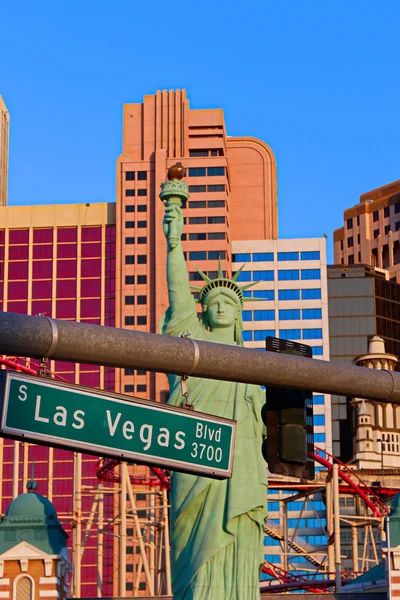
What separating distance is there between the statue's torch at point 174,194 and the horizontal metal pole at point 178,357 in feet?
68.0

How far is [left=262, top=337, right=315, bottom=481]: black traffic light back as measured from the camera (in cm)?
1052

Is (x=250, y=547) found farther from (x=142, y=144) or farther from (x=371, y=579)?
(x=142, y=144)

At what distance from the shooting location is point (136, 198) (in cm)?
11262

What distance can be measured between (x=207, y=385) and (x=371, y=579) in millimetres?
15835

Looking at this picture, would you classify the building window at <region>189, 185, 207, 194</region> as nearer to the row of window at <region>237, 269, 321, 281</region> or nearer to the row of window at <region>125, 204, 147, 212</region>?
the row of window at <region>125, 204, 147, 212</region>

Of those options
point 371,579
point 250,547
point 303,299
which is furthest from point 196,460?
point 303,299

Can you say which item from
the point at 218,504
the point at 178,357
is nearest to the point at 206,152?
the point at 218,504

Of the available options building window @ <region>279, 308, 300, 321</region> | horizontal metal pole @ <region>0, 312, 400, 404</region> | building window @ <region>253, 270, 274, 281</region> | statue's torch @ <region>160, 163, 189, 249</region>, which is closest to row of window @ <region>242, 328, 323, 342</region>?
building window @ <region>279, 308, 300, 321</region>

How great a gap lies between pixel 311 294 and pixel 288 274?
2.81m

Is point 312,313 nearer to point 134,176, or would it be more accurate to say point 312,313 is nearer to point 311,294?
point 311,294

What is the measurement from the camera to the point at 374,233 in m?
137

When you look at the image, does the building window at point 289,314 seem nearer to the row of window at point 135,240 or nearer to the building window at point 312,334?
the building window at point 312,334

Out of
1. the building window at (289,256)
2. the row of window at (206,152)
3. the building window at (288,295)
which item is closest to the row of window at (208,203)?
the row of window at (206,152)

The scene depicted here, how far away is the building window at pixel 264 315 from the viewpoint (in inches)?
4525
